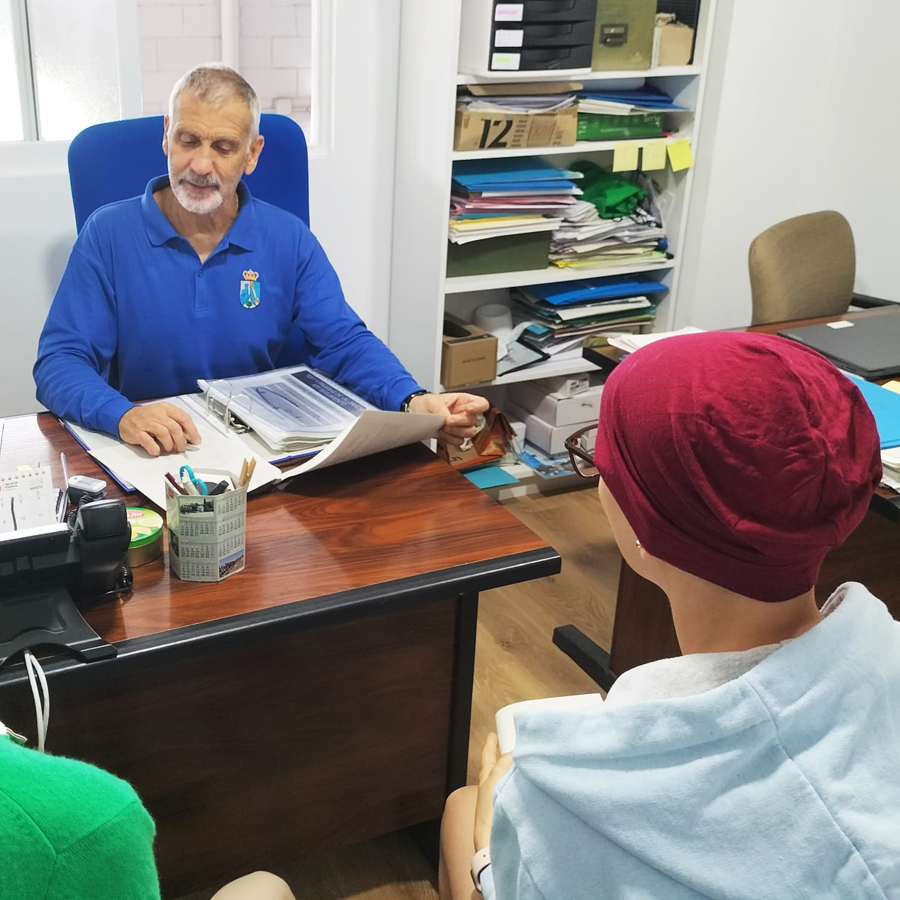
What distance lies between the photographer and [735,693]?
77cm

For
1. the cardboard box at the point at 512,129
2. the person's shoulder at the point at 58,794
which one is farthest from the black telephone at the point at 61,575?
the cardboard box at the point at 512,129

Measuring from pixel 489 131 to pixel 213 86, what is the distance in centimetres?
107

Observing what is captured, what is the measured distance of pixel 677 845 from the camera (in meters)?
0.77

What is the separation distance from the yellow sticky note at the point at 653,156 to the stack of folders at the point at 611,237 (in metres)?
0.18

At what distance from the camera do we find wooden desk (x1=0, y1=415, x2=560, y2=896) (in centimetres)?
136

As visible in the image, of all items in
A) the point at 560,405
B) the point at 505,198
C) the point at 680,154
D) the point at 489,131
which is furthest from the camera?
the point at 560,405

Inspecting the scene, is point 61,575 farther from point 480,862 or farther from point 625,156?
point 625,156

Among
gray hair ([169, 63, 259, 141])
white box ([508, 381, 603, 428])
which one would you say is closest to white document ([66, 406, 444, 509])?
gray hair ([169, 63, 259, 141])

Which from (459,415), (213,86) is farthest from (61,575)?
(213,86)

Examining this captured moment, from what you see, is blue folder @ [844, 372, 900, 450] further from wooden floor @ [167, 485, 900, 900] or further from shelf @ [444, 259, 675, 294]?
shelf @ [444, 259, 675, 294]

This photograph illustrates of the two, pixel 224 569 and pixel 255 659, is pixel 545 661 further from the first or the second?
pixel 224 569

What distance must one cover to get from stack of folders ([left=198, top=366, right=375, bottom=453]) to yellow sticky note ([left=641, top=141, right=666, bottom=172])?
1.63 m

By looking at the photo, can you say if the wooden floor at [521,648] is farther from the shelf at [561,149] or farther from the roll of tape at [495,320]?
the shelf at [561,149]

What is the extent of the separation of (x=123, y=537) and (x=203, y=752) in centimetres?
42
